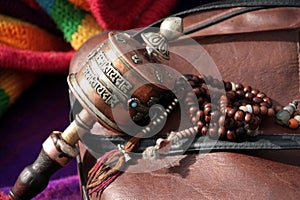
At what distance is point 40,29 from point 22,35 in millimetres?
51

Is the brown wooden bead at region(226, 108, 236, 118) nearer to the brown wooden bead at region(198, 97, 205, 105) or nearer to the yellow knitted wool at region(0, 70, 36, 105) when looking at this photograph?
the brown wooden bead at region(198, 97, 205, 105)

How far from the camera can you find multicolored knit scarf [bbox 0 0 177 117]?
3.42 feet

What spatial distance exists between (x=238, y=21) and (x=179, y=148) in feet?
0.83

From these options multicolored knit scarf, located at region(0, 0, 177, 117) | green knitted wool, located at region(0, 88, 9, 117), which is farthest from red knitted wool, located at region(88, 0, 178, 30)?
green knitted wool, located at region(0, 88, 9, 117)

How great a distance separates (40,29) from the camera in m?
1.13

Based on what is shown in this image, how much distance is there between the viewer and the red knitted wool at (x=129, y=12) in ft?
3.37

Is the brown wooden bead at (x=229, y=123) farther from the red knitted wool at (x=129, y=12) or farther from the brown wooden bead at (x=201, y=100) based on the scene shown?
the red knitted wool at (x=129, y=12)

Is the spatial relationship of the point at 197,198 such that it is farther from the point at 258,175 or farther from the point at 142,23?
the point at 142,23

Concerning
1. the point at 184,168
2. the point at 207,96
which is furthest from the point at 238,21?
the point at 184,168

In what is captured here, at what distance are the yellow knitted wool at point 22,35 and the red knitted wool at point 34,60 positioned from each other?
28 millimetres

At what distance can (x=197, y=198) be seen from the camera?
2.25ft

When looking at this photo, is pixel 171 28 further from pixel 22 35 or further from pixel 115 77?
pixel 22 35

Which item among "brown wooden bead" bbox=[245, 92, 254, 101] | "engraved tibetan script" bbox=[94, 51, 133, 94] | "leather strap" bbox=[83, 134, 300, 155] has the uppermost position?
"engraved tibetan script" bbox=[94, 51, 133, 94]

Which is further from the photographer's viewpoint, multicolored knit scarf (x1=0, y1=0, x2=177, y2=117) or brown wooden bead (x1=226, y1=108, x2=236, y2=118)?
multicolored knit scarf (x1=0, y1=0, x2=177, y2=117)
